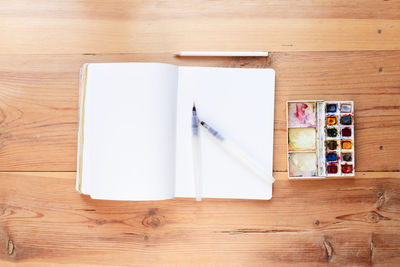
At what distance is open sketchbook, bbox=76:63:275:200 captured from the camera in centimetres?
63

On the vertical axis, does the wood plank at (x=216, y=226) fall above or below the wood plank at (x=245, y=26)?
below

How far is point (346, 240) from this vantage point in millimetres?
697

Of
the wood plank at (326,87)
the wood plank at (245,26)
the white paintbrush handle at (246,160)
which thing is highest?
the wood plank at (245,26)

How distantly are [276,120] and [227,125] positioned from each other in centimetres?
11

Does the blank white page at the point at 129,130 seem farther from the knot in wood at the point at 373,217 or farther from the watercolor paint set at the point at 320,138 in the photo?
the knot in wood at the point at 373,217

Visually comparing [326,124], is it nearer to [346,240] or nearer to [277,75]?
[277,75]

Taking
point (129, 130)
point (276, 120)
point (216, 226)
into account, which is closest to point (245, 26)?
point (276, 120)

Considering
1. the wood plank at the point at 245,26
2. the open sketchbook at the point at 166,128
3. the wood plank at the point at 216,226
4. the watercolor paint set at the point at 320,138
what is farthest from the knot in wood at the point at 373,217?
the wood plank at the point at 245,26

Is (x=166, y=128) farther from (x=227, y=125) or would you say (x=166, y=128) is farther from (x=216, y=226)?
(x=216, y=226)

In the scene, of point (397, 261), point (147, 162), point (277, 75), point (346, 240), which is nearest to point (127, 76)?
point (147, 162)

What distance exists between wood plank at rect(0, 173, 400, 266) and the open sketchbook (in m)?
0.05

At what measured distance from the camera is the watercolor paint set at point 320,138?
0.67 meters

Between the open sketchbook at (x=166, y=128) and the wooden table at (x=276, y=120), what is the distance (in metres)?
0.04

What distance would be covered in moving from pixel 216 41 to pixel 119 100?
0.79ft
